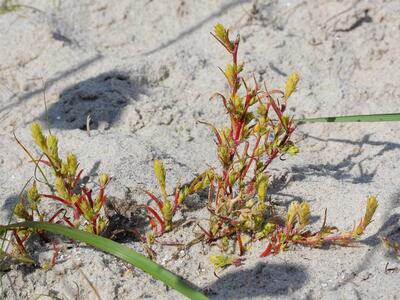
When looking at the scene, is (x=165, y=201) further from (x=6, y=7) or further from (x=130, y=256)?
(x=6, y=7)

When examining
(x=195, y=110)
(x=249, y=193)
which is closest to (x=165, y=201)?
(x=249, y=193)

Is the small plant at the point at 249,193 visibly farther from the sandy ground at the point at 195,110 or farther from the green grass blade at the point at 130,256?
the green grass blade at the point at 130,256

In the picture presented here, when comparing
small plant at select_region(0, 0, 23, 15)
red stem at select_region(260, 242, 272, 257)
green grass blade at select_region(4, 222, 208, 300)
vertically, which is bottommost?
red stem at select_region(260, 242, 272, 257)

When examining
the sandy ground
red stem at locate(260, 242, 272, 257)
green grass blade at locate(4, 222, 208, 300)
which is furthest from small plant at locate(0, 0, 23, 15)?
red stem at locate(260, 242, 272, 257)

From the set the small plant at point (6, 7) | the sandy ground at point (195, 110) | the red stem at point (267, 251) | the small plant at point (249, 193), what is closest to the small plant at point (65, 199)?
the sandy ground at point (195, 110)

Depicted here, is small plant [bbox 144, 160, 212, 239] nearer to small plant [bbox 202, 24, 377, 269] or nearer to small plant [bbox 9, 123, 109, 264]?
small plant [bbox 202, 24, 377, 269]
